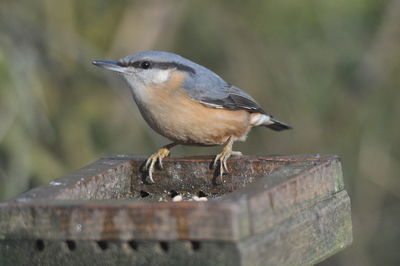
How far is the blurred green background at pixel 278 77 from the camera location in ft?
23.3

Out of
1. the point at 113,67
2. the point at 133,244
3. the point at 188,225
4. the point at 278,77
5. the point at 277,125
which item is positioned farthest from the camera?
the point at 278,77

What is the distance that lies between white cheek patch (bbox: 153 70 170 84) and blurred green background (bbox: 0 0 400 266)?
1766 mm

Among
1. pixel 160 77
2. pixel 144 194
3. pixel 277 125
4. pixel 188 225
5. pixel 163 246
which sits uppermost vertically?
pixel 160 77

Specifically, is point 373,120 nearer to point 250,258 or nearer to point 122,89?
point 122,89

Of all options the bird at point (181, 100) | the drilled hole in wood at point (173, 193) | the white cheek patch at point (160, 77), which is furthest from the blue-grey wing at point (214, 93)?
the drilled hole in wood at point (173, 193)

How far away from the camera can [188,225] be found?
119 inches

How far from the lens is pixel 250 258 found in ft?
10.1

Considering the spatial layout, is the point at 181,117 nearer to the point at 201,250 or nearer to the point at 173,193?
the point at 173,193

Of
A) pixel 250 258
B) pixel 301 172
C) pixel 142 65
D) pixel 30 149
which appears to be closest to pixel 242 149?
pixel 30 149

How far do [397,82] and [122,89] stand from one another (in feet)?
9.07

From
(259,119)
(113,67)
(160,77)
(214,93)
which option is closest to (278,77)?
(259,119)

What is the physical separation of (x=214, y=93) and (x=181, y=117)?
1.26 feet

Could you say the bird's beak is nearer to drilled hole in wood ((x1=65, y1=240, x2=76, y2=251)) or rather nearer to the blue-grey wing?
the blue-grey wing

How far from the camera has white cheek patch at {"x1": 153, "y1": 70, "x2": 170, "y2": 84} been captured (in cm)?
502
